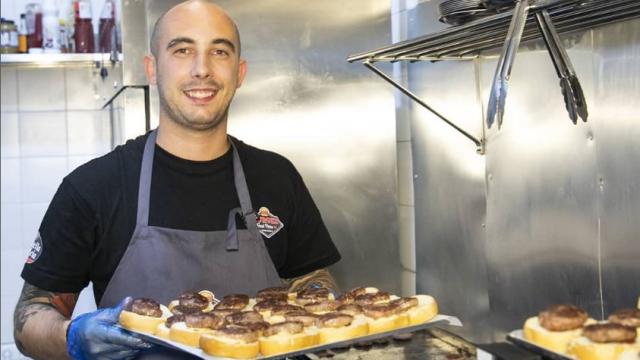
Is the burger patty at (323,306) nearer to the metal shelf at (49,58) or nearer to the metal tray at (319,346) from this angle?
the metal tray at (319,346)

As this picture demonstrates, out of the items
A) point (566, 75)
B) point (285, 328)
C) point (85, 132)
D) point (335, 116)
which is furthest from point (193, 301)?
point (85, 132)

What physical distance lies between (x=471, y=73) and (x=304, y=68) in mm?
577

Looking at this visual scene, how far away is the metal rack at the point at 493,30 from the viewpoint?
1.48 m

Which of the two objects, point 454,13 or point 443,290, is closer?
point 454,13

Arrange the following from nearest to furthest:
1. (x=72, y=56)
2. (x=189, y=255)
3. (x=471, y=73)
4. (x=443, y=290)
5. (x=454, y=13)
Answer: (x=454, y=13)
(x=189, y=255)
(x=471, y=73)
(x=443, y=290)
(x=72, y=56)

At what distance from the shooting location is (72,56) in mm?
3562

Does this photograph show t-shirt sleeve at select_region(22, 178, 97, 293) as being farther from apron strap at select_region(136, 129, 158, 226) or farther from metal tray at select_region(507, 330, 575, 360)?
metal tray at select_region(507, 330, 575, 360)

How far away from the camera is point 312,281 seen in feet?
7.91

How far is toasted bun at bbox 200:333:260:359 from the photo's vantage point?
1.56m

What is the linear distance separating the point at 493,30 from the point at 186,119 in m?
0.85

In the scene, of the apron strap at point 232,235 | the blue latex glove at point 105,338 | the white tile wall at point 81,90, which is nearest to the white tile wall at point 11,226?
the white tile wall at point 81,90

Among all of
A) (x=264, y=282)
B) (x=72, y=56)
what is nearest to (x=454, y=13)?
(x=264, y=282)

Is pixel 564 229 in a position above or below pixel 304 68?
below

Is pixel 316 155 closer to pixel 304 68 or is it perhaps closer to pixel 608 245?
pixel 304 68
